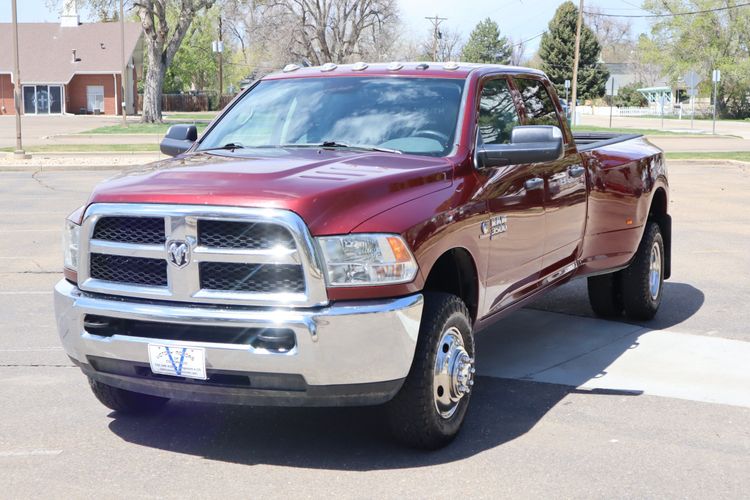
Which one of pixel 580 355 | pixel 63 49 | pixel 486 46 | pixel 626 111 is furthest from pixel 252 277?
pixel 486 46

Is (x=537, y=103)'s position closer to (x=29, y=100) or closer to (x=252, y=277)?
(x=252, y=277)

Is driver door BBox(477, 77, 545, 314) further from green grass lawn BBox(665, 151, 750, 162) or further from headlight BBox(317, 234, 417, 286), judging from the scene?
green grass lawn BBox(665, 151, 750, 162)

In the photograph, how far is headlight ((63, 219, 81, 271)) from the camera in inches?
194

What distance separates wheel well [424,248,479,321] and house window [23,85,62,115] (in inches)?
2868

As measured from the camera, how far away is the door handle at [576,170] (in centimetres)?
670

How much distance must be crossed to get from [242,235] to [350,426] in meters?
1.45

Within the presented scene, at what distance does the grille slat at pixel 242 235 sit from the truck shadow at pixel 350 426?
1.11m

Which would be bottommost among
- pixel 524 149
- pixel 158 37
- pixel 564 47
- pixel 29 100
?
pixel 524 149

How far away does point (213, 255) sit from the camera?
4.39 meters

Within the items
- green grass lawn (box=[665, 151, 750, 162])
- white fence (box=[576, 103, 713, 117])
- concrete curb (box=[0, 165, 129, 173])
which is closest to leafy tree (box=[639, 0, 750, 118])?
white fence (box=[576, 103, 713, 117])

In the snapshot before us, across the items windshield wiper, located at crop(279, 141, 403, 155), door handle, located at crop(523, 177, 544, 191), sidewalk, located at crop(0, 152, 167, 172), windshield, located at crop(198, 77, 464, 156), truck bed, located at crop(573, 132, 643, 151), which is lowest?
sidewalk, located at crop(0, 152, 167, 172)

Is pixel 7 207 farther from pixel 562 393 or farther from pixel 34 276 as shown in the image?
pixel 562 393

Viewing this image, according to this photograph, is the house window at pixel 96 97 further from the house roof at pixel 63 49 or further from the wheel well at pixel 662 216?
the wheel well at pixel 662 216

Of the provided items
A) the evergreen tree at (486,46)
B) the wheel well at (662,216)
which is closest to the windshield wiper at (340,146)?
the wheel well at (662,216)
